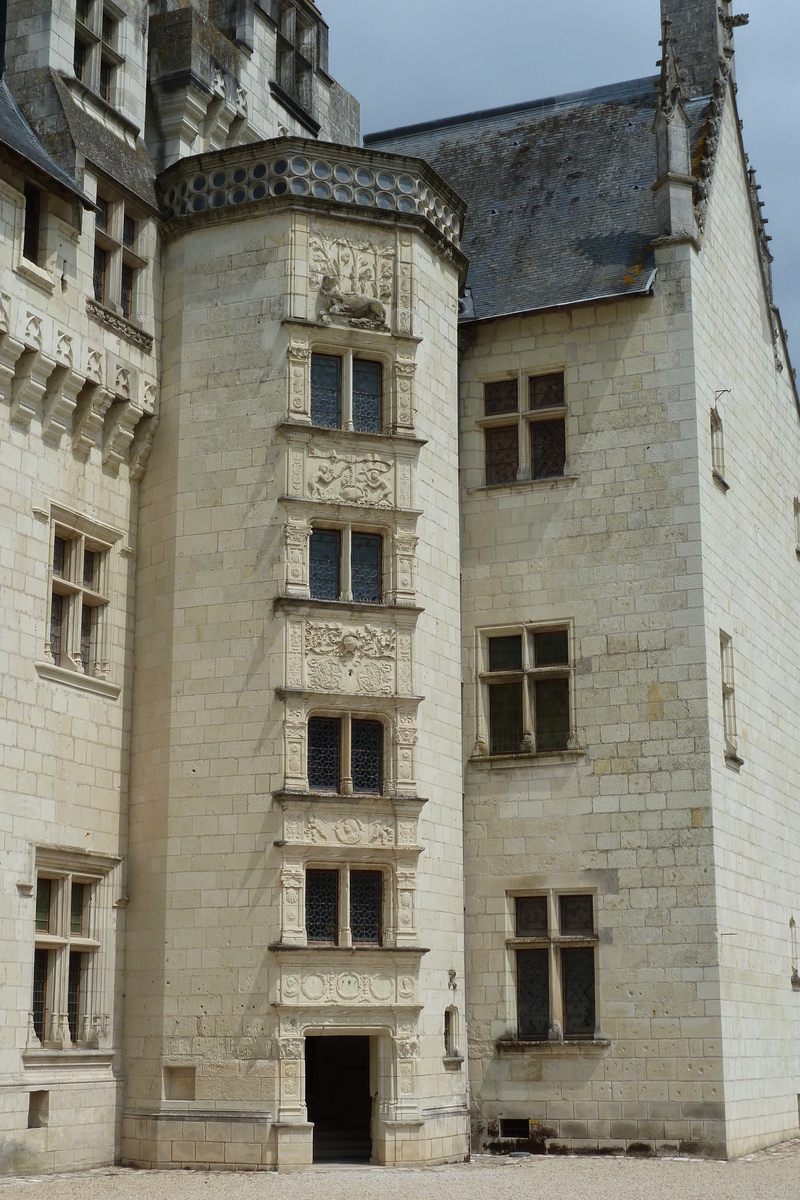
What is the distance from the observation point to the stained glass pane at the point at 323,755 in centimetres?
1850

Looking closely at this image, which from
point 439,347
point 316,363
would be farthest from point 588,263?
point 316,363

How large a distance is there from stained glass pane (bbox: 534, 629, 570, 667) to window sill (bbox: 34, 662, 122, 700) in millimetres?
5699

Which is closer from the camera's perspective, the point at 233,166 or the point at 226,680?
the point at 226,680

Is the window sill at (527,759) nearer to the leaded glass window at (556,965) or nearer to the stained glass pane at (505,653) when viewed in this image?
the stained glass pane at (505,653)

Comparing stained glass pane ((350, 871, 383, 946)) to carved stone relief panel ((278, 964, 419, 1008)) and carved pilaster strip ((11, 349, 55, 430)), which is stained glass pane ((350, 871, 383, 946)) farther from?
carved pilaster strip ((11, 349, 55, 430))

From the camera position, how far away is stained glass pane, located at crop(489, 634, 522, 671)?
851 inches

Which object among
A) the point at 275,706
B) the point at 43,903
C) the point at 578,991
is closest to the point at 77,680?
the point at 275,706

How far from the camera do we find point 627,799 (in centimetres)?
2030

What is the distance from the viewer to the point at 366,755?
18828mm

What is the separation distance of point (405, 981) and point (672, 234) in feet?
34.4

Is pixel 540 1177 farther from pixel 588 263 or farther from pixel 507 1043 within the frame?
pixel 588 263

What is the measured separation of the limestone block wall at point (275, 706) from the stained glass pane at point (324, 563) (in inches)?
10.0

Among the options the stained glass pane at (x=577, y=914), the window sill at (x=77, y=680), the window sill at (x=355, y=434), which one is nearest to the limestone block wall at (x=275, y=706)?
the window sill at (x=355, y=434)

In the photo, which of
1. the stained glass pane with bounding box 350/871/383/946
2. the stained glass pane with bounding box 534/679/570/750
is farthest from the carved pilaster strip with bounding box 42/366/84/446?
the stained glass pane with bounding box 534/679/570/750
